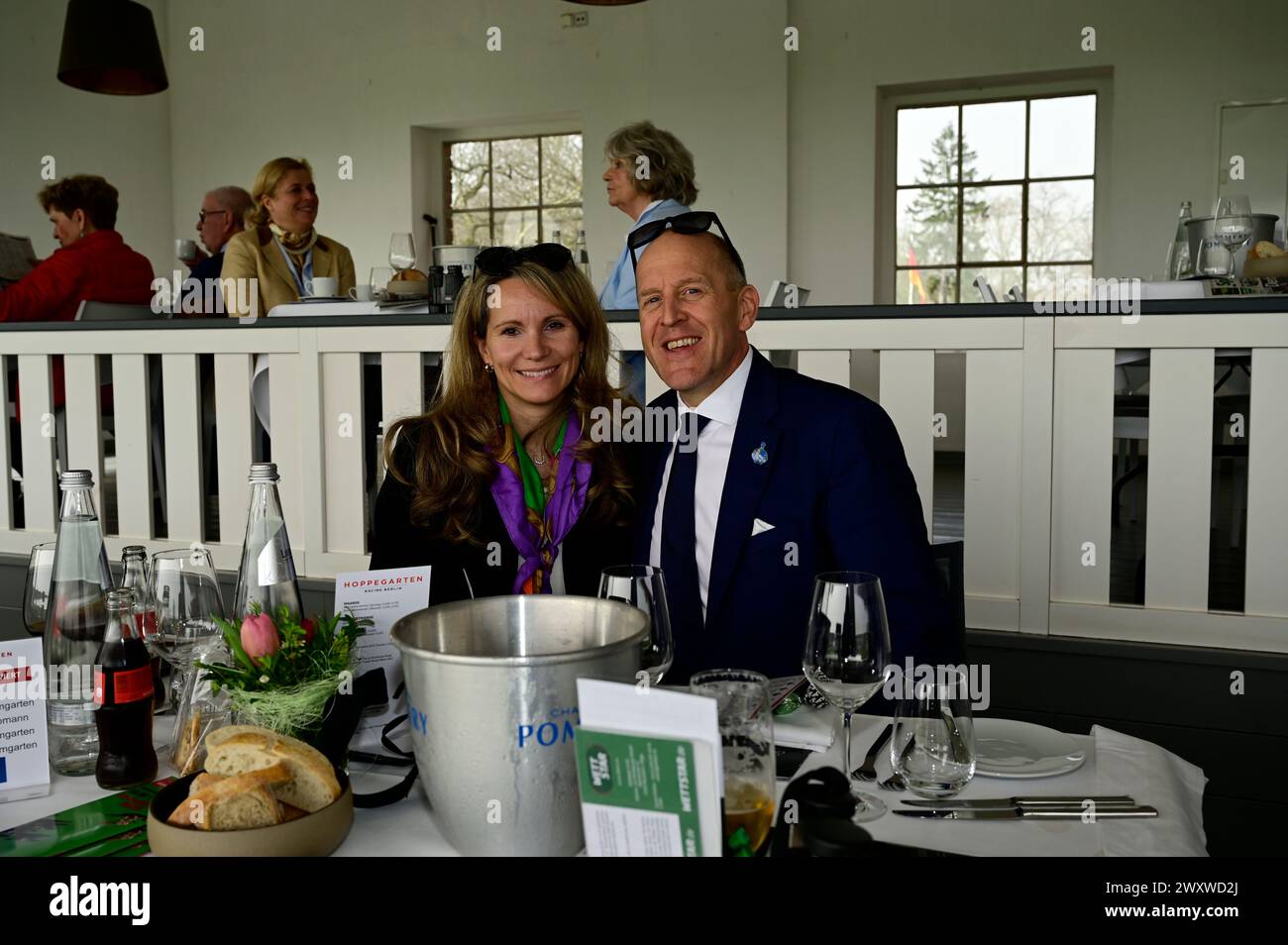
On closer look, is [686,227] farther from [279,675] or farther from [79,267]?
[79,267]

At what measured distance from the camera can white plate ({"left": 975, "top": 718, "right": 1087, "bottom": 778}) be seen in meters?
1.04

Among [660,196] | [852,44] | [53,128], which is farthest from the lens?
[53,128]

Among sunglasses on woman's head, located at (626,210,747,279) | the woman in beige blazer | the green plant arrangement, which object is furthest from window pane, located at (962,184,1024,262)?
the green plant arrangement

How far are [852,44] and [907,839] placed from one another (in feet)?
22.2

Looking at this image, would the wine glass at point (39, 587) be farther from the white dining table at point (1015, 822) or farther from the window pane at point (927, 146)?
the window pane at point (927, 146)

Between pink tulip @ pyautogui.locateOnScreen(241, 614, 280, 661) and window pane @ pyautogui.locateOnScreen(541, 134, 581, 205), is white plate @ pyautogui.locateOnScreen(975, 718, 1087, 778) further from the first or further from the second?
window pane @ pyautogui.locateOnScreen(541, 134, 581, 205)

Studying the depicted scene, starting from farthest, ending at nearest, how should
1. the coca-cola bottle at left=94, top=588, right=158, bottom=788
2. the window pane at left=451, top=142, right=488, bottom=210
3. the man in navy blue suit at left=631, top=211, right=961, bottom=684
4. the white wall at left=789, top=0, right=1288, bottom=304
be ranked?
the window pane at left=451, top=142, right=488, bottom=210, the white wall at left=789, top=0, right=1288, bottom=304, the man in navy blue suit at left=631, top=211, right=961, bottom=684, the coca-cola bottle at left=94, top=588, right=158, bottom=788

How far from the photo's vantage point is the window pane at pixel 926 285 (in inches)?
283

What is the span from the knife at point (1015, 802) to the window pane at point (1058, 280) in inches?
249

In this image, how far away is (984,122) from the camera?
22.9 feet

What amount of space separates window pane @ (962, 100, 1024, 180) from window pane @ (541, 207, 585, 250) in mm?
2631

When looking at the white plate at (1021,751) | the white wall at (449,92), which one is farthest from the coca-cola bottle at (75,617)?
the white wall at (449,92)

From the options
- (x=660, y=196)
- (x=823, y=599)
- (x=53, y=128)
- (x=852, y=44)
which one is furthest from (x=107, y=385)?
(x=852, y=44)

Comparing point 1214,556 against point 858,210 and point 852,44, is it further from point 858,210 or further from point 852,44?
point 852,44
